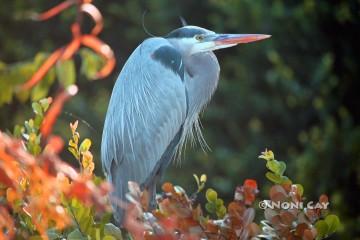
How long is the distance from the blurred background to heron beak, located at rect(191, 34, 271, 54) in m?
2.34

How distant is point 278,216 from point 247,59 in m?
4.97

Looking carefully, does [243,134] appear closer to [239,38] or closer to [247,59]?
[247,59]

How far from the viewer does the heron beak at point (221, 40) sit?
325 centimetres

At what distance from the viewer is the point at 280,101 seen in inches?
252

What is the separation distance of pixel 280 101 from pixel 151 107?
10.1ft

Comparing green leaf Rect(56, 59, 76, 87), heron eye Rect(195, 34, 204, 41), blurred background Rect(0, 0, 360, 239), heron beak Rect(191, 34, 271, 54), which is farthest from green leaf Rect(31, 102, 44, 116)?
blurred background Rect(0, 0, 360, 239)

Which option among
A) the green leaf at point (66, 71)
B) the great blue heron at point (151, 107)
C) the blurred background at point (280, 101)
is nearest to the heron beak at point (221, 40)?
the great blue heron at point (151, 107)

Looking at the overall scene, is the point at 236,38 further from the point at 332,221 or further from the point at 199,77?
the point at 332,221

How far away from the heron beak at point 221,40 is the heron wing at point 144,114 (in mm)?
101

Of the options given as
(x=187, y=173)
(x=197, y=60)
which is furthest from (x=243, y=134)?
(x=197, y=60)

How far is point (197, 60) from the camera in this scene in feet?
11.9

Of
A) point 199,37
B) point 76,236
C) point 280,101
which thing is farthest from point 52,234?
point 280,101

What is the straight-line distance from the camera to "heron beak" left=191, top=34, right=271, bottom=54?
10.7 ft

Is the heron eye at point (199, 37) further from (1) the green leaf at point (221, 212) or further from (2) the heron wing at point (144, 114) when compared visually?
(1) the green leaf at point (221, 212)
